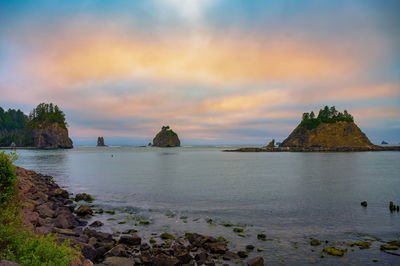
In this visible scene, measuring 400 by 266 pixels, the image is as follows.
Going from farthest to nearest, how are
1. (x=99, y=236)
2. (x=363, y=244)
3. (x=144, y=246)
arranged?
(x=99, y=236) → (x=363, y=244) → (x=144, y=246)

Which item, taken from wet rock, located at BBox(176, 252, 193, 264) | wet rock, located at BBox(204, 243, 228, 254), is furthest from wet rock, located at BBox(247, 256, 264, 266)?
wet rock, located at BBox(176, 252, 193, 264)

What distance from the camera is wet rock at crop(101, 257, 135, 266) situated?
12.7m

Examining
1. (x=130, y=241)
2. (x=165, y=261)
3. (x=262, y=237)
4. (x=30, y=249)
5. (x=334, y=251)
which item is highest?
(x=30, y=249)

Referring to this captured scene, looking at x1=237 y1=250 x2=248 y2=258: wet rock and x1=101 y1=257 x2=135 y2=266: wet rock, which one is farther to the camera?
x1=237 y1=250 x2=248 y2=258: wet rock

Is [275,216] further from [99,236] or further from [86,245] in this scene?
[86,245]

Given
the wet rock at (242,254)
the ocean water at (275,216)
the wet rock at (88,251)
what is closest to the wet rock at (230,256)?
the wet rock at (242,254)

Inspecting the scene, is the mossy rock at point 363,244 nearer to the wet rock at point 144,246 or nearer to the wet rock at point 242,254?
the wet rock at point 242,254

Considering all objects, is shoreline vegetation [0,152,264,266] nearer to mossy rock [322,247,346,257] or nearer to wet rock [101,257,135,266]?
wet rock [101,257,135,266]

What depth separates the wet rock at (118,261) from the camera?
12727 mm

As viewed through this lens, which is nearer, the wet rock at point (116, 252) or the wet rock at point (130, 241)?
the wet rock at point (116, 252)

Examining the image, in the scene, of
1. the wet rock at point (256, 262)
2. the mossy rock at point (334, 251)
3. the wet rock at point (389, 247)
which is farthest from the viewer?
the wet rock at point (389, 247)

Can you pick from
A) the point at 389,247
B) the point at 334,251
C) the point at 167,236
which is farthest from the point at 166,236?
the point at 389,247

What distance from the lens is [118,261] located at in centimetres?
1309

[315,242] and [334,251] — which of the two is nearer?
[334,251]
